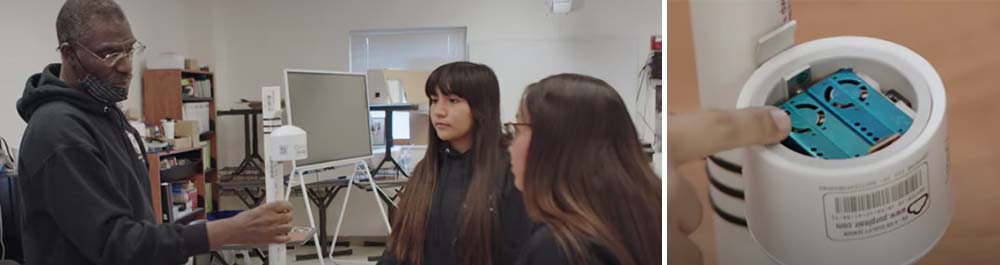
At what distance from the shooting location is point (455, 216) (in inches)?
41.1

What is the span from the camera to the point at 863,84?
3.25 feet

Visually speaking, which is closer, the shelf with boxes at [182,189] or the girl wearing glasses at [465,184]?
the girl wearing glasses at [465,184]

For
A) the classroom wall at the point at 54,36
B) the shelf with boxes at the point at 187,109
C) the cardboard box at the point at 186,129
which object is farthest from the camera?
the cardboard box at the point at 186,129

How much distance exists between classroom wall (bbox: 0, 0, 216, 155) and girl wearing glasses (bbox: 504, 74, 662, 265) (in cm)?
76

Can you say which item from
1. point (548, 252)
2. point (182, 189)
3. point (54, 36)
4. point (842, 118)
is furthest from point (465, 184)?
point (54, 36)

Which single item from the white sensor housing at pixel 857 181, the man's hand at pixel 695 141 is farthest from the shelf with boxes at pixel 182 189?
the white sensor housing at pixel 857 181

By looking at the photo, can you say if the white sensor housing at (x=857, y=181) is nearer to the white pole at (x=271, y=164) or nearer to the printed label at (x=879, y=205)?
the printed label at (x=879, y=205)

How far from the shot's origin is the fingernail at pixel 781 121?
0.99 metres

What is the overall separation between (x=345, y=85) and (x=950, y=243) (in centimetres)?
114

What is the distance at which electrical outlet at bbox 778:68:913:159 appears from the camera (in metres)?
0.98

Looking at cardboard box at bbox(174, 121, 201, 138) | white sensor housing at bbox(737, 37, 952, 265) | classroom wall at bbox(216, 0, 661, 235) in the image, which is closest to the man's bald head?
classroom wall at bbox(216, 0, 661, 235)

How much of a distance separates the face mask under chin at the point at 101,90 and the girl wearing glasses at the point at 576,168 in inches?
29.5

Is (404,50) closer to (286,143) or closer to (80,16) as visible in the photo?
(286,143)

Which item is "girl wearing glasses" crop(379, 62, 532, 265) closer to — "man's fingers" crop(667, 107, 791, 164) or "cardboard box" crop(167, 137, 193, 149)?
"man's fingers" crop(667, 107, 791, 164)
